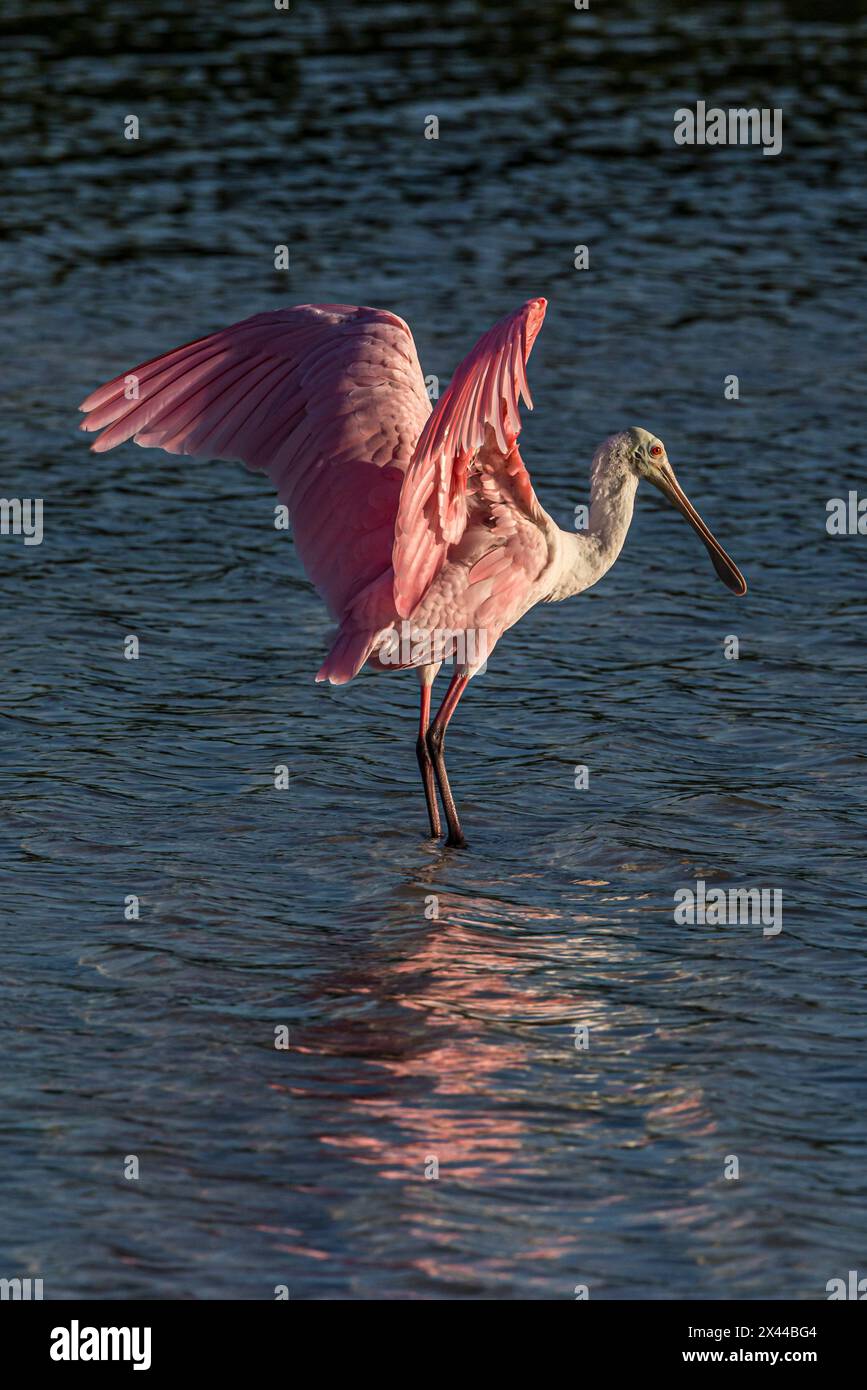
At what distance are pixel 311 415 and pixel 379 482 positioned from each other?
46 cm

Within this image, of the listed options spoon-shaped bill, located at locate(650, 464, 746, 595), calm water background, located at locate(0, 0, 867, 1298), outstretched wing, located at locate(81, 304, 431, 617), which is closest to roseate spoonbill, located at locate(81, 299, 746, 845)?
outstretched wing, located at locate(81, 304, 431, 617)

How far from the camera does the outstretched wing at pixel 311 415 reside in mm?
9531

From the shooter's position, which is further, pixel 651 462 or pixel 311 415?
pixel 651 462

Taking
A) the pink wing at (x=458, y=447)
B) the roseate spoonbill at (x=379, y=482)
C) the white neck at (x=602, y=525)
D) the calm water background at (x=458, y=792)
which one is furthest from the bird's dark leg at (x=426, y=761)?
the pink wing at (x=458, y=447)

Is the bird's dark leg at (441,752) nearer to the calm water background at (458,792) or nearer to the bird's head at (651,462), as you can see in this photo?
the calm water background at (458,792)

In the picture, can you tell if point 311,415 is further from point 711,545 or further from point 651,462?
point 711,545

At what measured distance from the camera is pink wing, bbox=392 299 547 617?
8.30 m

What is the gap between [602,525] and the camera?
1009cm

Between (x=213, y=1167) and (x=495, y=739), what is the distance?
436cm

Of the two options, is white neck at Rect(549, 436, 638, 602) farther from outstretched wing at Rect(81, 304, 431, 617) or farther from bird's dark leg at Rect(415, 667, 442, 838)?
outstretched wing at Rect(81, 304, 431, 617)

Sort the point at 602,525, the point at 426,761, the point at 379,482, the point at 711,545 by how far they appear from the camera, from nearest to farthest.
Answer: the point at 379,482, the point at 426,761, the point at 602,525, the point at 711,545

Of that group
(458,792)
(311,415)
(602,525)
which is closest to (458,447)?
(311,415)

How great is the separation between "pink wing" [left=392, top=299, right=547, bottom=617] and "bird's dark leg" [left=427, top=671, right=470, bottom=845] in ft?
2.85

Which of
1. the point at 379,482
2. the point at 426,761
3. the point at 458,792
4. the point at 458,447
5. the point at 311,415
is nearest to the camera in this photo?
the point at 458,447
